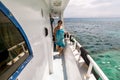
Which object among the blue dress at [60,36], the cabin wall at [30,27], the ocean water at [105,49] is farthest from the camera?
the ocean water at [105,49]

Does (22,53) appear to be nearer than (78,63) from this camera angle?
Yes

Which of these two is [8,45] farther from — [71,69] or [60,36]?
[60,36]

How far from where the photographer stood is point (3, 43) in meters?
0.73

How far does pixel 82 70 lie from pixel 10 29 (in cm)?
166

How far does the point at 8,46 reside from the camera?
31.4 inches

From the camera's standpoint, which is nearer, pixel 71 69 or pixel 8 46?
pixel 8 46

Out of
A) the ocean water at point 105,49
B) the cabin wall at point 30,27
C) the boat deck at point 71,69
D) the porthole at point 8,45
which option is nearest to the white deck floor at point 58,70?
the boat deck at point 71,69

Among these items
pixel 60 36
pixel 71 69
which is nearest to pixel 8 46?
pixel 71 69

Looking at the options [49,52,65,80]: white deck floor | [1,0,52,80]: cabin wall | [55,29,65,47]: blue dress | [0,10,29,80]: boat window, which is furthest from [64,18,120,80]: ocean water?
[0,10,29,80]: boat window

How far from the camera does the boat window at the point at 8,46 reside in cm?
71

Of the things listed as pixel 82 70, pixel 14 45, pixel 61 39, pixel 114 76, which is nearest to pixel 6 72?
pixel 14 45

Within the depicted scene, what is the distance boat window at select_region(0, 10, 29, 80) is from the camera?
0.71m

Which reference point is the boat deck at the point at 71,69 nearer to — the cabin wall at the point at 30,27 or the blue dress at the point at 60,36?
the blue dress at the point at 60,36

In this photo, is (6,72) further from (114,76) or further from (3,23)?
(114,76)
